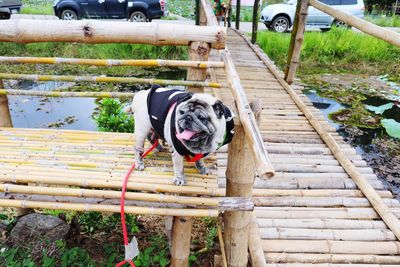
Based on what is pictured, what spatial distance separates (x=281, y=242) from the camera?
265 centimetres

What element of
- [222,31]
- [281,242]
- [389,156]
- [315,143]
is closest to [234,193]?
[281,242]

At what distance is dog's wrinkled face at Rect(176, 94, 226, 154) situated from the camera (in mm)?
1756

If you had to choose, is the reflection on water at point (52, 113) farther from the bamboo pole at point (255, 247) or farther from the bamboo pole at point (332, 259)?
the bamboo pole at point (332, 259)

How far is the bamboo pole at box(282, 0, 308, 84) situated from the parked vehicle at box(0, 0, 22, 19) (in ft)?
34.2

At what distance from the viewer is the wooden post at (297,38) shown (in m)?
5.28

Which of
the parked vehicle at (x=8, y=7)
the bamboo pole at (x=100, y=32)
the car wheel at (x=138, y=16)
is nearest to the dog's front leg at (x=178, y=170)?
the bamboo pole at (x=100, y=32)

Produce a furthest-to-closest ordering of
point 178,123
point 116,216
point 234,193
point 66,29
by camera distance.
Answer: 1. point 116,216
2. point 66,29
3. point 234,193
4. point 178,123

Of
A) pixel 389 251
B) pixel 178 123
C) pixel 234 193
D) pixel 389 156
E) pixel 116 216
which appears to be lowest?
pixel 389 156

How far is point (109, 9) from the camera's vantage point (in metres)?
11.7

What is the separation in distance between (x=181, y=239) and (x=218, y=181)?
61 centimetres

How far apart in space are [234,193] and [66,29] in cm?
151

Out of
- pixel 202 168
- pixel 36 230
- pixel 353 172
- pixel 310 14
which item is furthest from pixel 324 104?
pixel 310 14

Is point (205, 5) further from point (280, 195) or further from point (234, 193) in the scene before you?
point (234, 193)

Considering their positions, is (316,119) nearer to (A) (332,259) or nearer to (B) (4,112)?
(A) (332,259)
